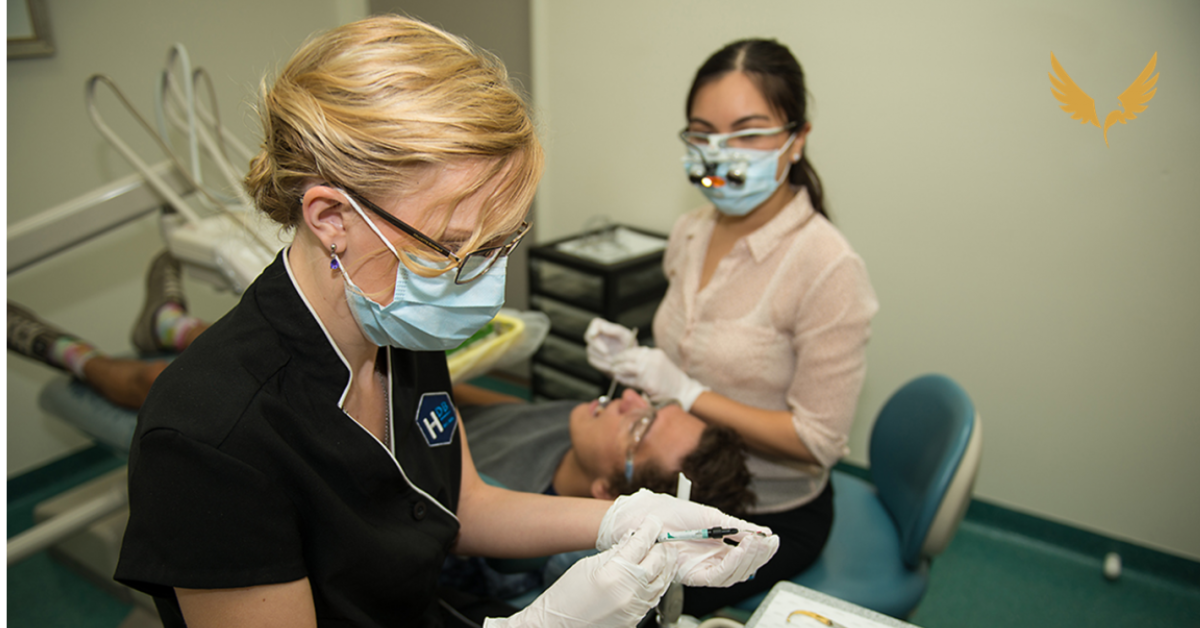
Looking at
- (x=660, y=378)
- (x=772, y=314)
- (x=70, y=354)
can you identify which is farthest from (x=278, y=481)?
(x=70, y=354)

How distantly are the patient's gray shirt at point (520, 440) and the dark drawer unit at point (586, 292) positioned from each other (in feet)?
2.12

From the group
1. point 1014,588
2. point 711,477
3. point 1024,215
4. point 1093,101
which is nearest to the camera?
point 711,477

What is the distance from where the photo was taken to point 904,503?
146cm

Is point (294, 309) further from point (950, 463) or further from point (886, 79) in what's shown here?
point (886, 79)

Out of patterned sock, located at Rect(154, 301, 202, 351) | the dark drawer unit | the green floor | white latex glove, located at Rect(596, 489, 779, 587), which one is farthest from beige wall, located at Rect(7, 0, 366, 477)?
white latex glove, located at Rect(596, 489, 779, 587)

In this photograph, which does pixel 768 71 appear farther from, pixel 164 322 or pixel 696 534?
pixel 164 322

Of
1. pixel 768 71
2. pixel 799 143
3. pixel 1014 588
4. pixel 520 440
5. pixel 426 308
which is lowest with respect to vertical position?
pixel 1014 588

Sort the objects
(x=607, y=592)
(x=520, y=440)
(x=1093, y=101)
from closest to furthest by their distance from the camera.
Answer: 1. (x=607, y=592)
2. (x=1093, y=101)
3. (x=520, y=440)

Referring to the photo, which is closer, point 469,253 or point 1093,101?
point 469,253

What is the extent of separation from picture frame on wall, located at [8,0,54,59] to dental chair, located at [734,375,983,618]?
266 cm

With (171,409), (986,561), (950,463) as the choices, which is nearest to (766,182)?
(950,463)

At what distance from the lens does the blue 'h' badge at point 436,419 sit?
3.40ft

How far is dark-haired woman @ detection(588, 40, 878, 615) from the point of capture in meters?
1.37

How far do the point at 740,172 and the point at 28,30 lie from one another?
2.32 metres
